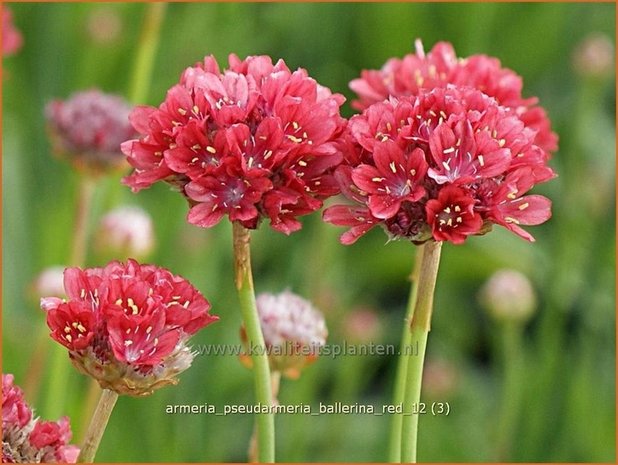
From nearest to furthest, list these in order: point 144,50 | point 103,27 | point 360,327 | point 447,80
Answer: point 447,80 < point 144,50 < point 360,327 < point 103,27

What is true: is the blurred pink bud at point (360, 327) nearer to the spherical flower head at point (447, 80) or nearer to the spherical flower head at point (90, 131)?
the spherical flower head at point (90, 131)

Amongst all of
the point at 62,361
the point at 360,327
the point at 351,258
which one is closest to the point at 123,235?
the point at 62,361

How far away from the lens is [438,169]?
71 centimetres

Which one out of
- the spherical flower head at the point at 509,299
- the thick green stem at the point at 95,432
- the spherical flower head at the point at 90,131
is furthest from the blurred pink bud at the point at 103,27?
the thick green stem at the point at 95,432

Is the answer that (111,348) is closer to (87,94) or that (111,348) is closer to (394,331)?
(87,94)

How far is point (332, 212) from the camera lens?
0.75 metres

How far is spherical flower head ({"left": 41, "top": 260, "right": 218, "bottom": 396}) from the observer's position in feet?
2.19

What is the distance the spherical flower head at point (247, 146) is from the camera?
714 mm

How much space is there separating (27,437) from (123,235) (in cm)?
58

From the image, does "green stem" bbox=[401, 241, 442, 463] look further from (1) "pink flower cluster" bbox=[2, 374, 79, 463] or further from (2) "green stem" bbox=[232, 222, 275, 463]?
(1) "pink flower cluster" bbox=[2, 374, 79, 463]

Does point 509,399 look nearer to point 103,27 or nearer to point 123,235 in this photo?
point 123,235

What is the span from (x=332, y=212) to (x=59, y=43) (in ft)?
4.59

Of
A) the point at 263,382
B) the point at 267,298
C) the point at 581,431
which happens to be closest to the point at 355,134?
the point at 263,382

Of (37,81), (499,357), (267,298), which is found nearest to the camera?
(267,298)
